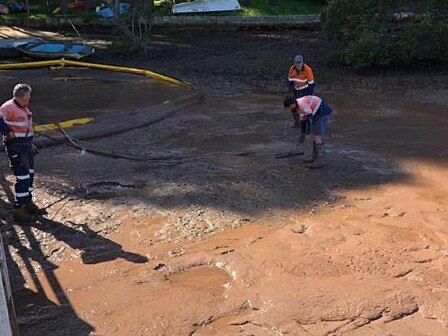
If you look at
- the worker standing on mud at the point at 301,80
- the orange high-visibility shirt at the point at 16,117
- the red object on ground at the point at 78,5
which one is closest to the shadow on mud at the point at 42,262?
the orange high-visibility shirt at the point at 16,117

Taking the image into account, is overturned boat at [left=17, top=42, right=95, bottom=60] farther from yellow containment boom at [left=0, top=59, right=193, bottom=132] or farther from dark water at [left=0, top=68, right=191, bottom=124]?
dark water at [left=0, top=68, right=191, bottom=124]

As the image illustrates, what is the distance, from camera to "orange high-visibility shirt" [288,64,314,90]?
12.6m

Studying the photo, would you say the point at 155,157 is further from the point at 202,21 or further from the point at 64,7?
the point at 64,7

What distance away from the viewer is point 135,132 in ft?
42.8

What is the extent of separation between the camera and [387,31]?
Answer: 19453 mm

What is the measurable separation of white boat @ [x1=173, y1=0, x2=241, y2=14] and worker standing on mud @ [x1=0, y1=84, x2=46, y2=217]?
22.6 meters

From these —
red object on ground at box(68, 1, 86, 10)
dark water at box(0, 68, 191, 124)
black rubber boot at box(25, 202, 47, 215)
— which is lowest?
black rubber boot at box(25, 202, 47, 215)

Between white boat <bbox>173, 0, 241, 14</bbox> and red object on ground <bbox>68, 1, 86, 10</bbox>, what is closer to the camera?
white boat <bbox>173, 0, 241, 14</bbox>

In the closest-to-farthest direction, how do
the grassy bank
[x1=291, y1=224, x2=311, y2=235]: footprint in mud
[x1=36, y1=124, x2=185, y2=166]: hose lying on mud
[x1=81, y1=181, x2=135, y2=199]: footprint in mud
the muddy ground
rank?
1. the muddy ground
2. [x1=291, y1=224, x2=311, y2=235]: footprint in mud
3. [x1=81, y1=181, x2=135, y2=199]: footprint in mud
4. [x1=36, y1=124, x2=185, y2=166]: hose lying on mud
5. the grassy bank

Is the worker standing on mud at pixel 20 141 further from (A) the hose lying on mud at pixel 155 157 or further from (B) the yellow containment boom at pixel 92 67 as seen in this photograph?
(B) the yellow containment boom at pixel 92 67

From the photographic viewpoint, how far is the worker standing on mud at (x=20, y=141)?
7987 mm

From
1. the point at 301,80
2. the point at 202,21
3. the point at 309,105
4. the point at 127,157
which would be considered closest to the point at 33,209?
the point at 127,157

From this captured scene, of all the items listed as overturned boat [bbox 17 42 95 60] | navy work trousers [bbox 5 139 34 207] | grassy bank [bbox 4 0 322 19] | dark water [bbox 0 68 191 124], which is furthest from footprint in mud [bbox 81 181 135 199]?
grassy bank [bbox 4 0 322 19]

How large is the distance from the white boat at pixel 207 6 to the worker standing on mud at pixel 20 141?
74.0 feet
